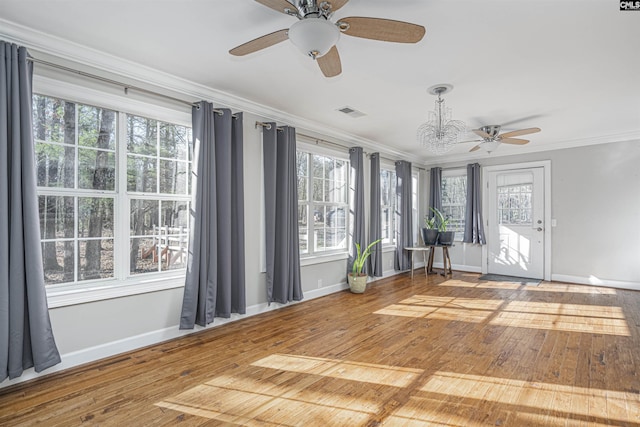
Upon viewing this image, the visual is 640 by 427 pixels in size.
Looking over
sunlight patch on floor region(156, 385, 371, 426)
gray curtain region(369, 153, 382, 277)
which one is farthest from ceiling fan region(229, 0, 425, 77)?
gray curtain region(369, 153, 382, 277)

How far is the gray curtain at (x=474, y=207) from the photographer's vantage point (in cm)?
690

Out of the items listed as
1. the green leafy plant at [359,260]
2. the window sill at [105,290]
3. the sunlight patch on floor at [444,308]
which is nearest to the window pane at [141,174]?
the window sill at [105,290]

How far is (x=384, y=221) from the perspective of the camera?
667 cm

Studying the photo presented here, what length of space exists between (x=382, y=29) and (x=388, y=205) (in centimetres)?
495

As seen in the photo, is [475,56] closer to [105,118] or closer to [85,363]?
[105,118]

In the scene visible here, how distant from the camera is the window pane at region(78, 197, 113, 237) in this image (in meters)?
2.84

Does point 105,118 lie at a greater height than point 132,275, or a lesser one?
greater

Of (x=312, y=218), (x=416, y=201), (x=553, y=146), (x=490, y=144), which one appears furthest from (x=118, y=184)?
(x=553, y=146)

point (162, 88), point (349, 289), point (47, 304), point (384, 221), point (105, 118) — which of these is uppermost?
point (162, 88)

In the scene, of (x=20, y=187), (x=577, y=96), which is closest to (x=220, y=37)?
(x=20, y=187)

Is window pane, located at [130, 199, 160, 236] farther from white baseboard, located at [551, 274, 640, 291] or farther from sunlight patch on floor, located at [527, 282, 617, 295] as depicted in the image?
white baseboard, located at [551, 274, 640, 291]

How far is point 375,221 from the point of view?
5.93 m

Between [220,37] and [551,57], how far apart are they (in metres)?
2.73

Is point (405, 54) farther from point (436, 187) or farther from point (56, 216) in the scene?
point (436, 187)
